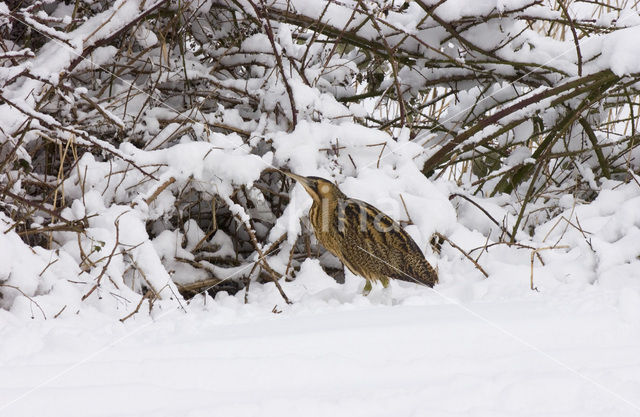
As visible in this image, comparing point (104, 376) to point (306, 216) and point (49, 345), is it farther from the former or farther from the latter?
point (306, 216)

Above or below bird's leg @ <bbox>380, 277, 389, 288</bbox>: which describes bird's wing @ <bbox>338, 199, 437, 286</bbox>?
above

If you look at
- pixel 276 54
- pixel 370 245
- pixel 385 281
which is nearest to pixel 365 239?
pixel 370 245

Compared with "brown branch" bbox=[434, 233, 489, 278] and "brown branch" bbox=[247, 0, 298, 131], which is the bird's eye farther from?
"brown branch" bbox=[434, 233, 489, 278]

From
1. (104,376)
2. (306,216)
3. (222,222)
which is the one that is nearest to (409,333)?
(104,376)

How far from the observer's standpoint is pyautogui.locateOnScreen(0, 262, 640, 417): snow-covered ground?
1.67 meters

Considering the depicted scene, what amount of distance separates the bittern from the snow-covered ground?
272 millimetres

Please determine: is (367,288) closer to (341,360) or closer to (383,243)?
(383,243)

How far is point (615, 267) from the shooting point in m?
3.03

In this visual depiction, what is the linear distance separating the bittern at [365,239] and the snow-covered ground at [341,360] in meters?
0.27

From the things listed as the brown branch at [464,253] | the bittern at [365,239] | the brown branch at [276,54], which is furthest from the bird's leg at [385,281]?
the brown branch at [276,54]

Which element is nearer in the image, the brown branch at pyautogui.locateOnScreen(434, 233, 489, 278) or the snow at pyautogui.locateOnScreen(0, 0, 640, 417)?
the snow at pyautogui.locateOnScreen(0, 0, 640, 417)

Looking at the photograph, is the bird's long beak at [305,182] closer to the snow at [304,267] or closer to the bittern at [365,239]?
the bittern at [365,239]

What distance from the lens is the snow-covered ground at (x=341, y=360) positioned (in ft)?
5.47

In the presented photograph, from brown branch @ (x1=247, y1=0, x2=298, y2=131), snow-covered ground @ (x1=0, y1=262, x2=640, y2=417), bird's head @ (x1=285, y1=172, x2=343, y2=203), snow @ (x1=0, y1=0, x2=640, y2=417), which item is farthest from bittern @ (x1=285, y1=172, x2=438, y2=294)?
brown branch @ (x1=247, y1=0, x2=298, y2=131)
